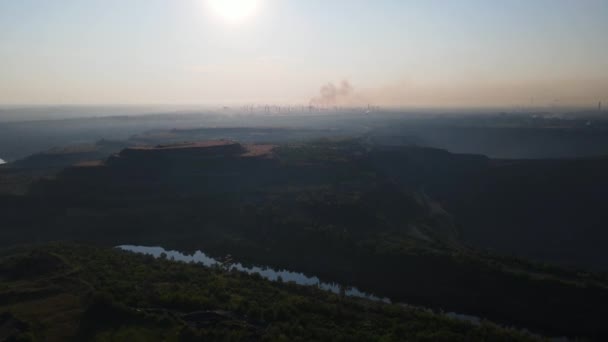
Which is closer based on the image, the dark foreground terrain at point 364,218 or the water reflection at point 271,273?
the dark foreground terrain at point 364,218

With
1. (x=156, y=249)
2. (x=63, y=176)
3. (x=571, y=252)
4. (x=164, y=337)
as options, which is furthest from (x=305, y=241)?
(x=63, y=176)

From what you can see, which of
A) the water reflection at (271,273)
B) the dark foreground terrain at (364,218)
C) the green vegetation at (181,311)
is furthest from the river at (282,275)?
the green vegetation at (181,311)

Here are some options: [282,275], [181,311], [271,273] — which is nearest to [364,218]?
[282,275]

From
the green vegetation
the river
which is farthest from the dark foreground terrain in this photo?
the green vegetation

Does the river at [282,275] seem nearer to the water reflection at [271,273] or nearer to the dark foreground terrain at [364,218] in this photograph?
the water reflection at [271,273]

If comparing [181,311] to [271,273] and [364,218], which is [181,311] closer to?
[271,273]

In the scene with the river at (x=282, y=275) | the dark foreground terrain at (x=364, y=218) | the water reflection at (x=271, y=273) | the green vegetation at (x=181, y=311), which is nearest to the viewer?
the green vegetation at (x=181, y=311)

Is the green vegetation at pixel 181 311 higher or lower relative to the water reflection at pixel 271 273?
higher

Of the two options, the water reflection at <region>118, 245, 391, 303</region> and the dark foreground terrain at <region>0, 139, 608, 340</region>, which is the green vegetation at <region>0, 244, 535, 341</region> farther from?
the water reflection at <region>118, 245, 391, 303</region>

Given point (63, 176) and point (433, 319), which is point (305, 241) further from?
point (63, 176)

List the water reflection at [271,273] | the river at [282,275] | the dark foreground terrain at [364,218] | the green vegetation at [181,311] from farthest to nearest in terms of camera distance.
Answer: the water reflection at [271,273] < the dark foreground terrain at [364,218] < the river at [282,275] < the green vegetation at [181,311]
